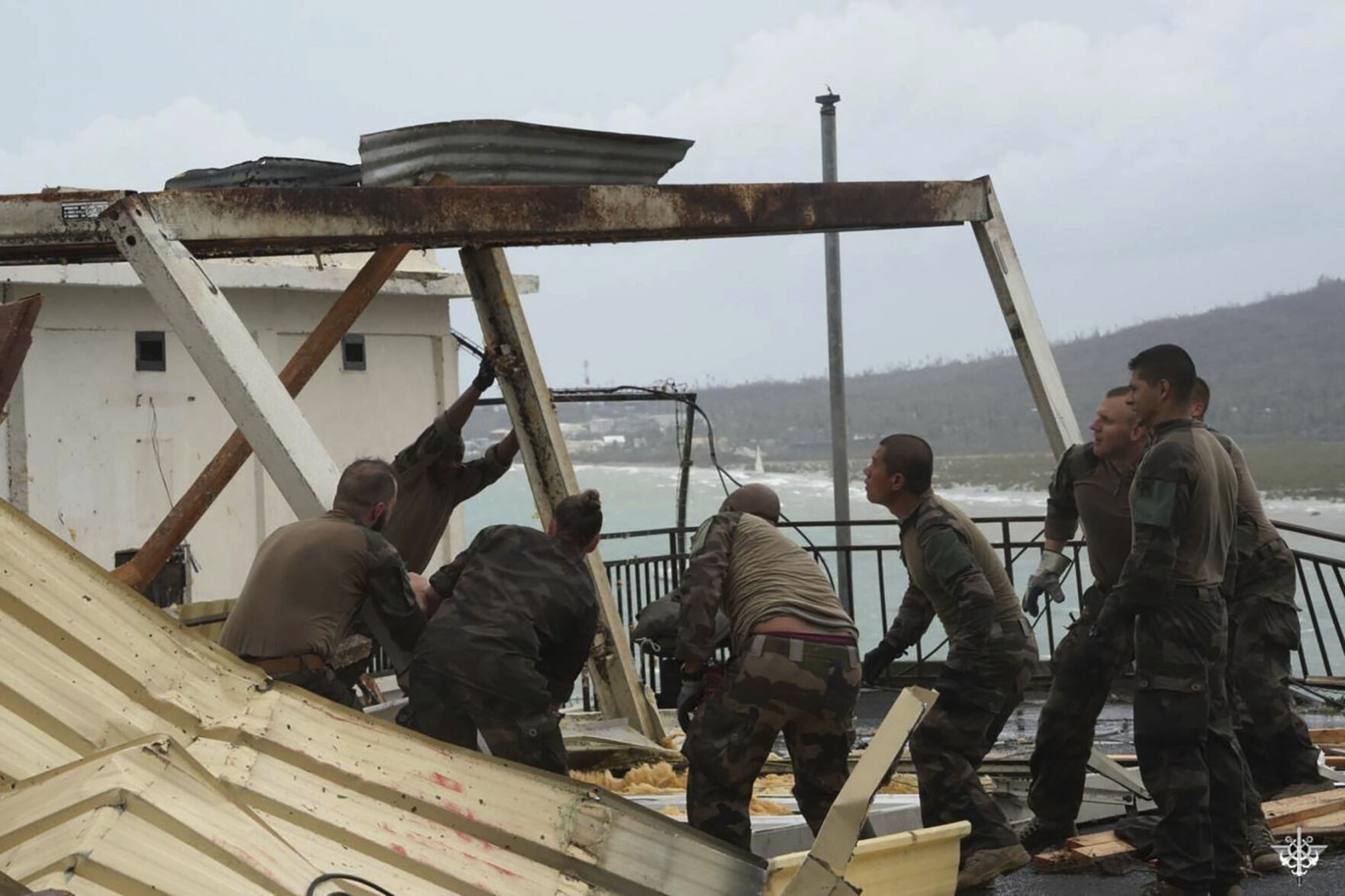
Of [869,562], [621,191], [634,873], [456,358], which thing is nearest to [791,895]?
[634,873]

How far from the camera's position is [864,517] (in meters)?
91.5

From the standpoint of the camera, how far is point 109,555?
38.0 ft

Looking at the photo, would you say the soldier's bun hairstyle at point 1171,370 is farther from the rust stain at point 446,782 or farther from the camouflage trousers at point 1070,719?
the rust stain at point 446,782

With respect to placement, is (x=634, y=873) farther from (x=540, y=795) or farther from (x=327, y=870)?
(x=327, y=870)

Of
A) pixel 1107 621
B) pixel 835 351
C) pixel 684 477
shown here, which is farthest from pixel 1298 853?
pixel 835 351

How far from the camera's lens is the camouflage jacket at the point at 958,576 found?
6301mm

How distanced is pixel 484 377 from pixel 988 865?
343cm

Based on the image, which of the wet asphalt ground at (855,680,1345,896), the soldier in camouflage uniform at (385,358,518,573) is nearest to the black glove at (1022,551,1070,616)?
the wet asphalt ground at (855,680,1345,896)

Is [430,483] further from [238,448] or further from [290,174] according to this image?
[290,174]

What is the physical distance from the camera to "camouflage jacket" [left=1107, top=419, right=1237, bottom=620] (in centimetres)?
578

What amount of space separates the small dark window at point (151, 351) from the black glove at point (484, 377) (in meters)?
5.20

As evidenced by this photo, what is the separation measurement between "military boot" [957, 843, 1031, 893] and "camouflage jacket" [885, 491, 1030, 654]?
863mm

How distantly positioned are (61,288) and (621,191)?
6384mm

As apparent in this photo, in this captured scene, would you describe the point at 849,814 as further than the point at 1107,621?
No
